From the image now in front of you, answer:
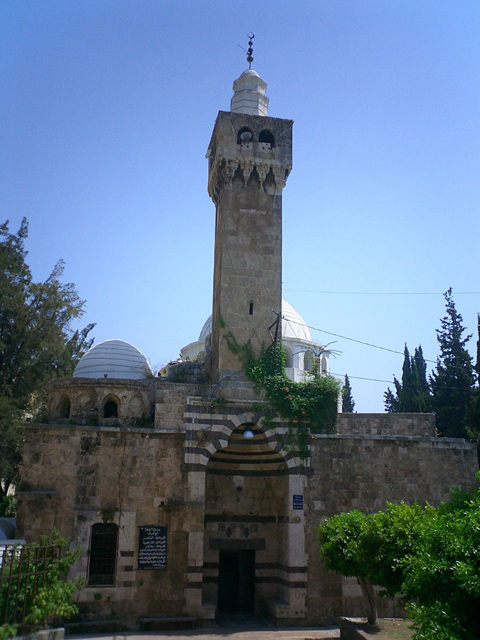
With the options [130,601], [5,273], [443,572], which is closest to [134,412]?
[130,601]

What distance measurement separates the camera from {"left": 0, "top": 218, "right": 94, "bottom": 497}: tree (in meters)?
28.2

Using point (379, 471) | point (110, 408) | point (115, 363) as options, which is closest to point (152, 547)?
point (110, 408)

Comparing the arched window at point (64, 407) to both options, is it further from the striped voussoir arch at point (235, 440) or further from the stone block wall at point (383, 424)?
the stone block wall at point (383, 424)

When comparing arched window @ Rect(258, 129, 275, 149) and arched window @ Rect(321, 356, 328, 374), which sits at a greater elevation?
arched window @ Rect(258, 129, 275, 149)

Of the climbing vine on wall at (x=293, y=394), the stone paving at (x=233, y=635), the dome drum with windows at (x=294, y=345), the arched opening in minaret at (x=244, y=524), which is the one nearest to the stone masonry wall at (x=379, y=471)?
the climbing vine on wall at (x=293, y=394)

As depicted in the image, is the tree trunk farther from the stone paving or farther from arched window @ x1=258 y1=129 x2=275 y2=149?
arched window @ x1=258 y1=129 x2=275 y2=149

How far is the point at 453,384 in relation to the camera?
29641 mm

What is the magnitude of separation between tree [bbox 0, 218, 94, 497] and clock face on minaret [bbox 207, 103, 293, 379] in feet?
39.0

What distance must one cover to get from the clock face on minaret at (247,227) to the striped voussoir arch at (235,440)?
1964mm

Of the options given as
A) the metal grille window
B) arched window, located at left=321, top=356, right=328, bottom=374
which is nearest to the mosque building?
the metal grille window

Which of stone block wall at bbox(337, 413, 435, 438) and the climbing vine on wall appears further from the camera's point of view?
stone block wall at bbox(337, 413, 435, 438)

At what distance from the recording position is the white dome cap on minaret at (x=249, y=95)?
2262cm

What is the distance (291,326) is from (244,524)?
14.3 metres

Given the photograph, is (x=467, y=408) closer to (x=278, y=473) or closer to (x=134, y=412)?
(x=278, y=473)
